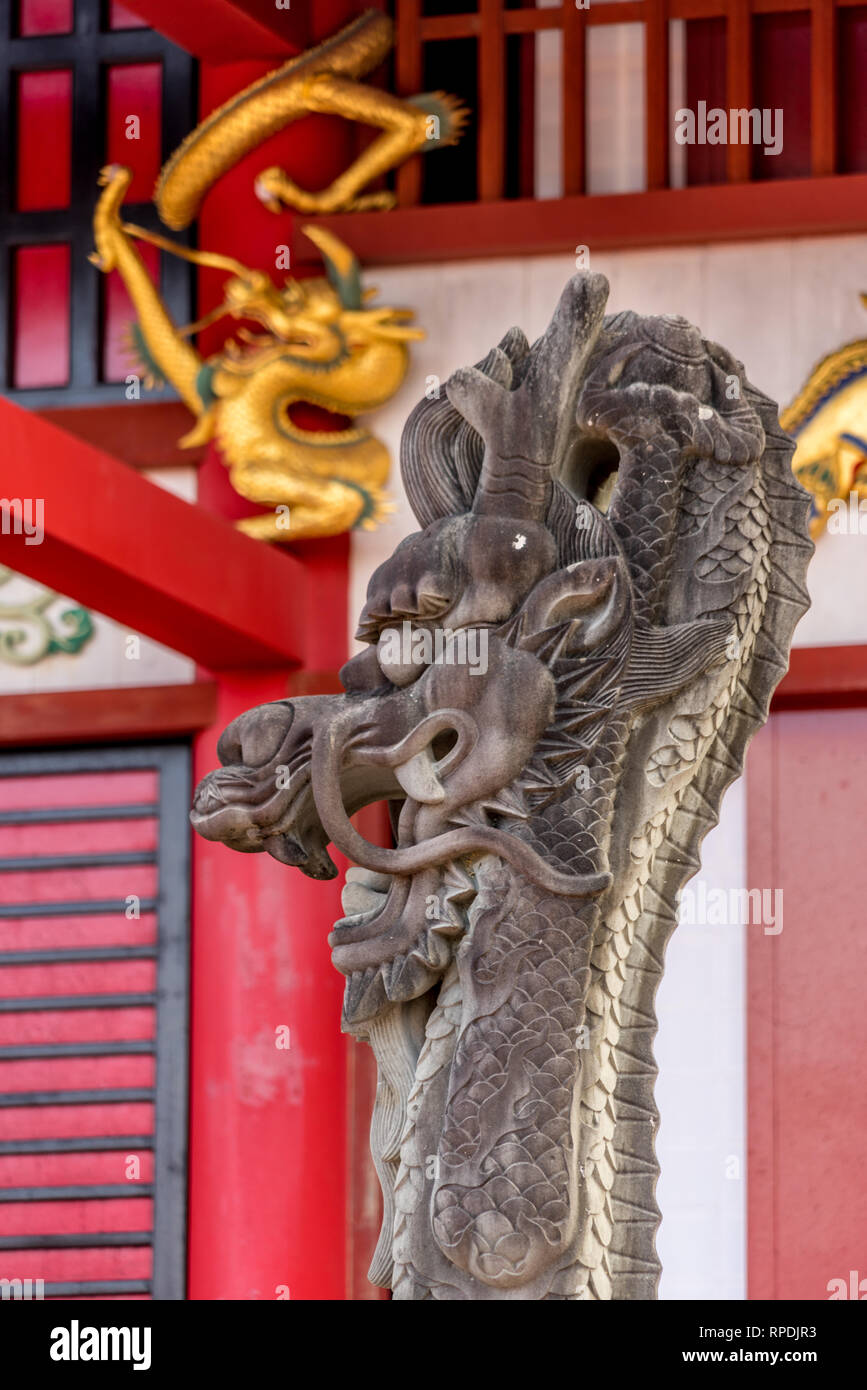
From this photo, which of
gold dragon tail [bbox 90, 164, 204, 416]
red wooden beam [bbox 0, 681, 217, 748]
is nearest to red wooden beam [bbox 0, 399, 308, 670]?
red wooden beam [bbox 0, 681, 217, 748]

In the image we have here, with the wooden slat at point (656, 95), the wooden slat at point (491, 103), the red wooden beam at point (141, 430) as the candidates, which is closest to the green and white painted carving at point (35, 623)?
the red wooden beam at point (141, 430)

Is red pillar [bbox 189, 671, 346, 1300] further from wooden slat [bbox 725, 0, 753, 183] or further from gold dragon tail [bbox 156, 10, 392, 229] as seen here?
wooden slat [bbox 725, 0, 753, 183]

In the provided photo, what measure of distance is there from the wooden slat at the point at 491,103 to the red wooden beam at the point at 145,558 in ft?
4.51

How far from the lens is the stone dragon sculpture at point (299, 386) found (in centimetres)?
694

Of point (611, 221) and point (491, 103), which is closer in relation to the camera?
point (611, 221)

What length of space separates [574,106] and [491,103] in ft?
0.88

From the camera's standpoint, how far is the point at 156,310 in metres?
7.21

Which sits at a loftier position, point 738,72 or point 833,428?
point 738,72

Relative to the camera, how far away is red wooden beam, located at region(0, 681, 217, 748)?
6.98 metres

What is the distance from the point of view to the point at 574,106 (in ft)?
23.0

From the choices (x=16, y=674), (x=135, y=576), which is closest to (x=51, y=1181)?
(x=16, y=674)
